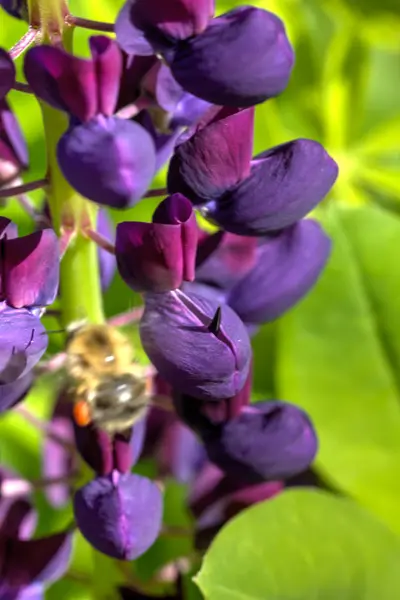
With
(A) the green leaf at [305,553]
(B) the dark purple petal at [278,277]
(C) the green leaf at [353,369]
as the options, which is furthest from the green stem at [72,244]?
(C) the green leaf at [353,369]

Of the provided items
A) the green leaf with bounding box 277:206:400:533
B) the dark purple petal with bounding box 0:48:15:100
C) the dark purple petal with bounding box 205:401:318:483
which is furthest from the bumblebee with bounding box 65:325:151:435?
the green leaf with bounding box 277:206:400:533

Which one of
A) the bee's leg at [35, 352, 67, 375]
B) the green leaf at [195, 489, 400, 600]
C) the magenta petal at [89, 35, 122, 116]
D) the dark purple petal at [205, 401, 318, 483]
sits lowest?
the green leaf at [195, 489, 400, 600]

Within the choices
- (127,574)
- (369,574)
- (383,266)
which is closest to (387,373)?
(383,266)

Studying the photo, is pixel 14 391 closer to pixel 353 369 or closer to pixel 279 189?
pixel 279 189

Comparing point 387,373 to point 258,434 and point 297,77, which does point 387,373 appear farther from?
point 297,77

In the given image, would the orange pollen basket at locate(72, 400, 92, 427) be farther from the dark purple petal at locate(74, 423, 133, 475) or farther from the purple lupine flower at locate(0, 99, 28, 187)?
the purple lupine flower at locate(0, 99, 28, 187)
